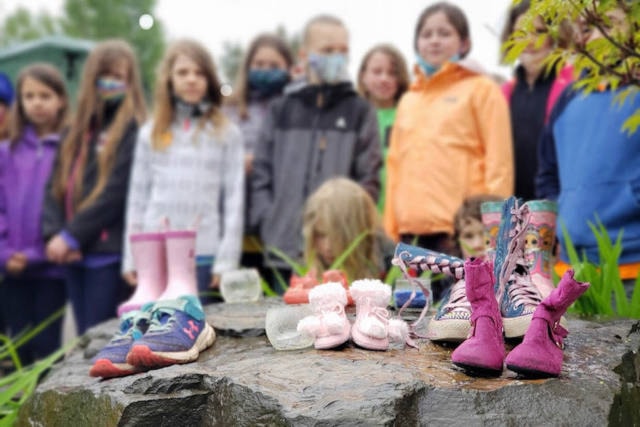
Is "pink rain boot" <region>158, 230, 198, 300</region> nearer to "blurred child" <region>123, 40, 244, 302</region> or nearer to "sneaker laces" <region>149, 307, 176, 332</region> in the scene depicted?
"sneaker laces" <region>149, 307, 176, 332</region>

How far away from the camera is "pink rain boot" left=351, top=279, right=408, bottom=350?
6.58ft

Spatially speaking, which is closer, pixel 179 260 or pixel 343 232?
pixel 179 260

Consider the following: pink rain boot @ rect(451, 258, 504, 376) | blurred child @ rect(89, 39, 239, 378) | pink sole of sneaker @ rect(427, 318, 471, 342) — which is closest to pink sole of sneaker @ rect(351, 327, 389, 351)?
pink sole of sneaker @ rect(427, 318, 471, 342)

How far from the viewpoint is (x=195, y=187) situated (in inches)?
162

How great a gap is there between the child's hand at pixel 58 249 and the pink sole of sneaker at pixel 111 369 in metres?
2.31

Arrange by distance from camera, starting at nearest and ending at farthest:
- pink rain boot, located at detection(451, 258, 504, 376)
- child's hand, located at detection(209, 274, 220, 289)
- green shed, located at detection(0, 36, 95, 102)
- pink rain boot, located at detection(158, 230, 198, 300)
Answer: pink rain boot, located at detection(451, 258, 504, 376) → pink rain boot, located at detection(158, 230, 198, 300) → child's hand, located at detection(209, 274, 220, 289) → green shed, located at detection(0, 36, 95, 102)

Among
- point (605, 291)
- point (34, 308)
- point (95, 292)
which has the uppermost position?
point (605, 291)

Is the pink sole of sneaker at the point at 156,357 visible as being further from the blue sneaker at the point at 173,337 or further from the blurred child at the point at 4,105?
the blurred child at the point at 4,105

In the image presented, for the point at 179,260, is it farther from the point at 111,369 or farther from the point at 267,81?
the point at 267,81

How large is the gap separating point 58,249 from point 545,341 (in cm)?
334

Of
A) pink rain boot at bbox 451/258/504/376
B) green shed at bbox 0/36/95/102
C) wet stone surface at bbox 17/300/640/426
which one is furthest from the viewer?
green shed at bbox 0/36/95/102

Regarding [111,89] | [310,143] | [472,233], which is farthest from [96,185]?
[472,233]

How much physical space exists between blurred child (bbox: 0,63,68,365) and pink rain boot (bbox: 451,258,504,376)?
140 inches

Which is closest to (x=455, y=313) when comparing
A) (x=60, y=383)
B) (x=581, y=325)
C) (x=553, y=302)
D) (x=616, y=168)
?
(x=553, y=302)
